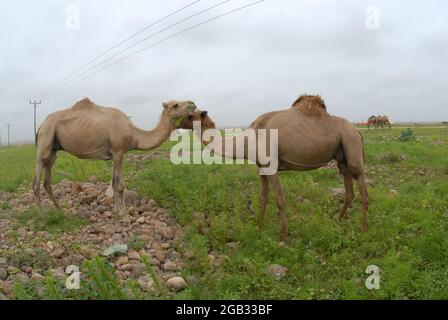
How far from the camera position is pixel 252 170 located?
11320 mm

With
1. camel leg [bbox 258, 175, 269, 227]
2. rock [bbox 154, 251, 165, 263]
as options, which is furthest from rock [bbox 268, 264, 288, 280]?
rock [bbox 154, 251, 165, 263]

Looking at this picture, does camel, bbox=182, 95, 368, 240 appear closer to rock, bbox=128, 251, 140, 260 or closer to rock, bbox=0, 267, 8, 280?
rock, bbox=128, 251, 140, 260

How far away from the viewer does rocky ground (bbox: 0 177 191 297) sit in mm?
5910

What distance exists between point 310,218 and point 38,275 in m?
4.92

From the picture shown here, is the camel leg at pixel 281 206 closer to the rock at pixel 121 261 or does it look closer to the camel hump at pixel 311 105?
the camel hump at pixel 311 105

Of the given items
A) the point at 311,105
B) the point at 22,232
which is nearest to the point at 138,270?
the point at 22,232

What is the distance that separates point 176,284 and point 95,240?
2312mm

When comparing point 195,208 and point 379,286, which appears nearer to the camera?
point 379,286

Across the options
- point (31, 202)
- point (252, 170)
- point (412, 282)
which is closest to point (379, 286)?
point (412, 282)

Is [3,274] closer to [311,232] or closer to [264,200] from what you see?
[264,200]

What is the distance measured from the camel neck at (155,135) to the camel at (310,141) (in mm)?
1249

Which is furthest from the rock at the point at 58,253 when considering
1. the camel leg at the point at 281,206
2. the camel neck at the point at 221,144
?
the camel leg at the point at 281,206
